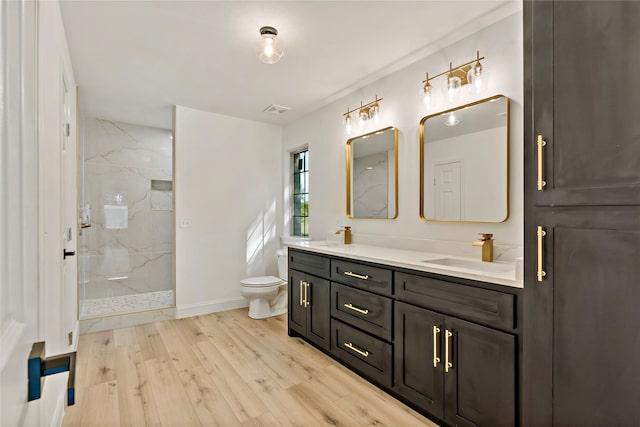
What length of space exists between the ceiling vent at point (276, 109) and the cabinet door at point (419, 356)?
256cm

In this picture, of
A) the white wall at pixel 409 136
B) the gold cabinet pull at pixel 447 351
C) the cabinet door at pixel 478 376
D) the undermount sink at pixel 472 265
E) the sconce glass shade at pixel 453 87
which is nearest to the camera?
the cabinet door at pixel 478 376

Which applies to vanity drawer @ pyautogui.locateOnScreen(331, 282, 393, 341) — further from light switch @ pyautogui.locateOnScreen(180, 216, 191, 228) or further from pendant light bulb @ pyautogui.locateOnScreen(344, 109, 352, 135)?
light switch @ pyautogui.locateOnScreen(180, 216, 191, 228)

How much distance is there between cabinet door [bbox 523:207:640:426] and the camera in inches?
40.6

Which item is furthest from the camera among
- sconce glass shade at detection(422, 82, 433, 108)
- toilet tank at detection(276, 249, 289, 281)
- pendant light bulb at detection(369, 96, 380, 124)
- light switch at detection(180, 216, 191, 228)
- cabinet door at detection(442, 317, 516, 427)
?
toilet tank at detection(276, 249, 289, 281)

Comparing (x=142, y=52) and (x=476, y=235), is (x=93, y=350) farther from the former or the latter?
(x=476, y=235)

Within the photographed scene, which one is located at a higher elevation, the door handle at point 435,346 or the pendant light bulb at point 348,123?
the pendant light bulb at point 348,123

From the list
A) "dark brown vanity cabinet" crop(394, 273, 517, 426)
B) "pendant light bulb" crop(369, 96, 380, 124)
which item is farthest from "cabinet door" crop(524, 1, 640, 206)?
"pendant light bulb" crop(369, 96, 380, 124)

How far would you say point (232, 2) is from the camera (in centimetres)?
187

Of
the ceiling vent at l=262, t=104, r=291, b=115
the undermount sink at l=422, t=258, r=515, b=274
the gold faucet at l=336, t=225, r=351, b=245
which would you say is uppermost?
the ceiling vent at l=262, t=104, r=291, b=115

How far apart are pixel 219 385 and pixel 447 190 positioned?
82.5 inches

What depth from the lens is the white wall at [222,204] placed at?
3.62 metres

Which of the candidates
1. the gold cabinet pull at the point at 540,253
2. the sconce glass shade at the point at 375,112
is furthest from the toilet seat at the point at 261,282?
the gold cabinet pull at the point at 540,253

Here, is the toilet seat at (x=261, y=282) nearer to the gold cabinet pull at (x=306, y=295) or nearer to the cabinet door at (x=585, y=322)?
the gold cabinet pull at (x=306, y=295)

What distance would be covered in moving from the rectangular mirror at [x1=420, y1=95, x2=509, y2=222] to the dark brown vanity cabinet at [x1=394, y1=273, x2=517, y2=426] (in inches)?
26.7
